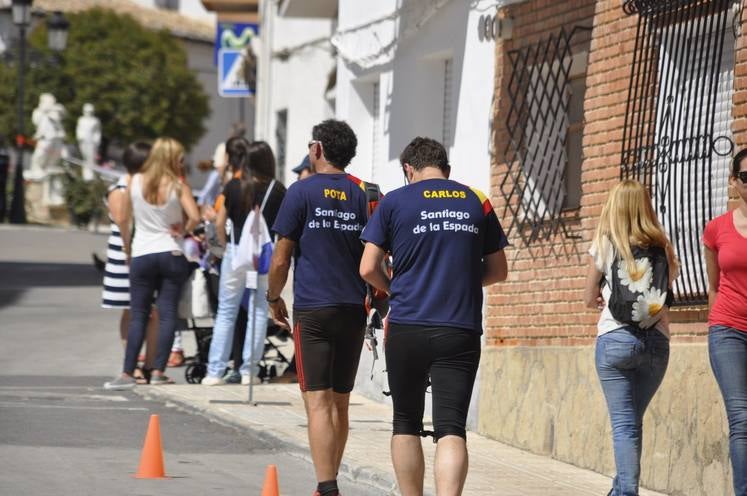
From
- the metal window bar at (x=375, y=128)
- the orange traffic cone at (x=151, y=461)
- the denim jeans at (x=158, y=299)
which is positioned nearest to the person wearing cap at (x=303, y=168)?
the denim jeans at (x=158, y=299)

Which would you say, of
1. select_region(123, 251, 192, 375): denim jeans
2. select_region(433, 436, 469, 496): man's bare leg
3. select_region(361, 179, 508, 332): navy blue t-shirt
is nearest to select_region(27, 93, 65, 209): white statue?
select_region(123, 251, 192, 375): denim jeans

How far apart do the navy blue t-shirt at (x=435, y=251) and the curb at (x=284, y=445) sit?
6.24 feet

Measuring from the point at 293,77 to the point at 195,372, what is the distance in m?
14.7

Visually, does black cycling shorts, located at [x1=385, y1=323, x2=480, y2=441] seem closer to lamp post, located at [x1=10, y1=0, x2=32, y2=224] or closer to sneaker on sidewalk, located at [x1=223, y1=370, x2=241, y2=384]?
sneaker on sidewalk, located at [x1=223, y1=370, x2=241, y2=384]

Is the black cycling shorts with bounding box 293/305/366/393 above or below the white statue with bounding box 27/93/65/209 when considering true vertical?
below

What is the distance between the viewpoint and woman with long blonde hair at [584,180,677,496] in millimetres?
8398

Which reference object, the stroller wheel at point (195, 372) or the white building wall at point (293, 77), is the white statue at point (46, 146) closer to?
the white building wall at point (293, 77)

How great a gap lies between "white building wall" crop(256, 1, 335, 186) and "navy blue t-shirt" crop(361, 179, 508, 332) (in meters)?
18.7

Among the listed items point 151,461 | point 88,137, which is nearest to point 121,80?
point 88,137

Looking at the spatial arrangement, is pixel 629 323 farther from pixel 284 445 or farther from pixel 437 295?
pixel 284 445

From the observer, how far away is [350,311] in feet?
28.8

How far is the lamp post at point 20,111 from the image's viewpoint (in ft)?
118

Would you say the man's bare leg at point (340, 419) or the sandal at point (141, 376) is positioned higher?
the man's bare leg at point (340, 419)

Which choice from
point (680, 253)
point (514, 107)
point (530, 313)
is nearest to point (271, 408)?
point (530, 313)
